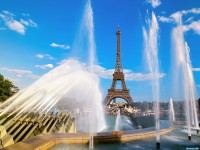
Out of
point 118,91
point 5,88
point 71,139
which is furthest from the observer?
point 118,91

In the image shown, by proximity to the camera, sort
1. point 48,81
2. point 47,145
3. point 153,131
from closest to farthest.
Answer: point 47,145, point 153,131, point 48,81

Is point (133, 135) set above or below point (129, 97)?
below

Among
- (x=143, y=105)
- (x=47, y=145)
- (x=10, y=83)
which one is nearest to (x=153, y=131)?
(x=47, y=145)

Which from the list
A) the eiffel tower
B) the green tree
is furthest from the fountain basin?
the eiffel tower

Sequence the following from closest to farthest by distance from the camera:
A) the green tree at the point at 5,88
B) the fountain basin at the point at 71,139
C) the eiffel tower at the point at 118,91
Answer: the fountain basin at the point at 71,139 → the green tree at the point at 5,88 → the eiffel tower at the point at 118,91

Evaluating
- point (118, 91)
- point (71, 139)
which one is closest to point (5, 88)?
point (118, 91)

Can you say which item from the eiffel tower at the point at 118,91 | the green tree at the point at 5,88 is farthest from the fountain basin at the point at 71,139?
the eiffel tower at the point at 118,91

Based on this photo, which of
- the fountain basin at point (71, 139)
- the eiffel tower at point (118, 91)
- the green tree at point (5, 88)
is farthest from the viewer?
the eiffel tower at point (118, 91)

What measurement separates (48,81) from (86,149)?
9786 millimetres

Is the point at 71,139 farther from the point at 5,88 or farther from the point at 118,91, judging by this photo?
the point at 118,91

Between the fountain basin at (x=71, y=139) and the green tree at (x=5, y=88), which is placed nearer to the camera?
the fountain basin at (x=71, y=139)

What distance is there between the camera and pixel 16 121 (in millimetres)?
20922

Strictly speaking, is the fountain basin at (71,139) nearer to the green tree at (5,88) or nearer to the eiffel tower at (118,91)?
the green tree at (5,88)

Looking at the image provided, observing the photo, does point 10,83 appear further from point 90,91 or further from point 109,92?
point 90,91
